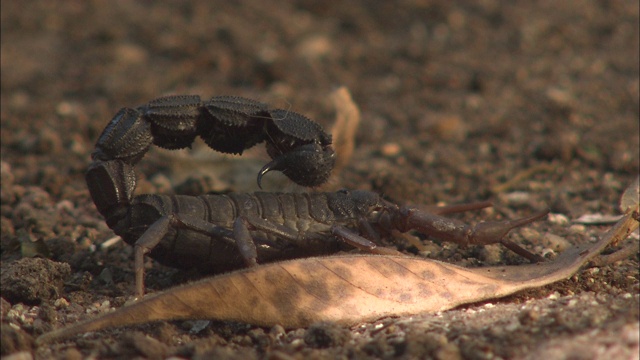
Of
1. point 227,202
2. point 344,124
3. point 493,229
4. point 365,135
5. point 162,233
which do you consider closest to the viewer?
point 162,233

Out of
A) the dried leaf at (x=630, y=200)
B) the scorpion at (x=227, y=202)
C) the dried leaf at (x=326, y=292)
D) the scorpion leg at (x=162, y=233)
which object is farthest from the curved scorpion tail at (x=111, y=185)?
the dried leaf at (x=630, y=200)

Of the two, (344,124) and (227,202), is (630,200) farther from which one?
(344,124)

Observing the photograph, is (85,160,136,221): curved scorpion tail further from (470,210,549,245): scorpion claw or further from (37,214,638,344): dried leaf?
(470,210,549,245): scorpion claw

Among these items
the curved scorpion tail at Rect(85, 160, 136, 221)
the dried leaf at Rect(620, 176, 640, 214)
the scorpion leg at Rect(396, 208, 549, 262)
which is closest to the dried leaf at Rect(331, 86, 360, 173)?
the scorpion leg at Rect(396, 208, 549, 262)

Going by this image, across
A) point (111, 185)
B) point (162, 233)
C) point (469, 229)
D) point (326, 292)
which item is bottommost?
point (326, 292)

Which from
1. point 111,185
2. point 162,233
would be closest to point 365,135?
point 111,185
